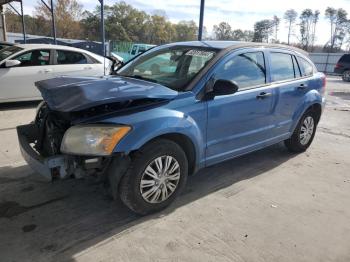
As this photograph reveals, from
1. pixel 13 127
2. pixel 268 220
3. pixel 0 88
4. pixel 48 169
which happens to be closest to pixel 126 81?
pixel 48 169

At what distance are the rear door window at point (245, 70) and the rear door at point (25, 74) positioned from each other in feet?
17.7

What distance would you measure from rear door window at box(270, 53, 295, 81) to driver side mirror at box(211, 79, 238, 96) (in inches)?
50.0

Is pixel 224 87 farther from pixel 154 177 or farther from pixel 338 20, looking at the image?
pixel 338 20

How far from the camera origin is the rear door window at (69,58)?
8781mm

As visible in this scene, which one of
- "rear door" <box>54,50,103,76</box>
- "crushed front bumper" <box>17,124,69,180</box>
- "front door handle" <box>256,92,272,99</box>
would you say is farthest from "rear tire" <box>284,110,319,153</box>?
"rear door" <box>54,50,103,76</box>

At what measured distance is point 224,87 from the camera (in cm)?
388

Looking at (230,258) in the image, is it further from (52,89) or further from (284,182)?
(52,89)

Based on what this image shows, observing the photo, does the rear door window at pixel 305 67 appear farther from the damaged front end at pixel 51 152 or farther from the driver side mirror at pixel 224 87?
the damaged front end at pixel 51 152

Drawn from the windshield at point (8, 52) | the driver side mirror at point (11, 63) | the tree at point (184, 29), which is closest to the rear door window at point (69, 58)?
the windshield at point (8, 52)

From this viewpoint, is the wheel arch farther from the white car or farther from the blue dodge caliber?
the white car

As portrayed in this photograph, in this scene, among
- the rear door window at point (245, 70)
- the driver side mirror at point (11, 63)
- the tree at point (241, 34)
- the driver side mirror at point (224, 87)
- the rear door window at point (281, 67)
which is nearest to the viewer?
the driver side mirror at point (224, 87)

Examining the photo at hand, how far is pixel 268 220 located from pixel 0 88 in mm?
6520

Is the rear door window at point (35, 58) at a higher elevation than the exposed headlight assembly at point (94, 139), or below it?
higher

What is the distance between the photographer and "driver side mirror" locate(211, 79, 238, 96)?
3.87 metres
